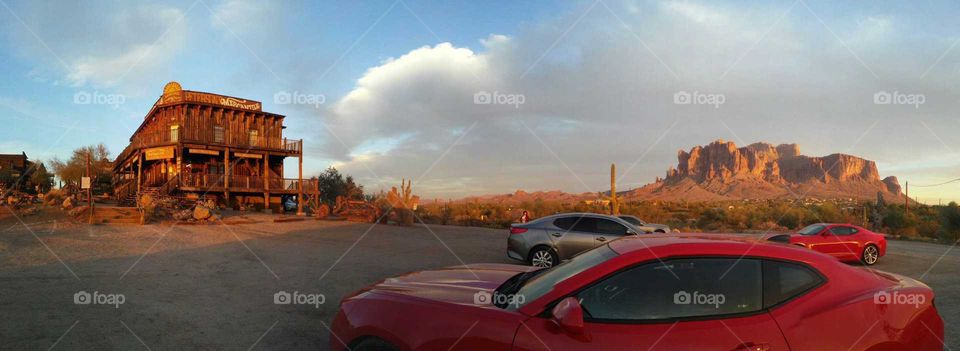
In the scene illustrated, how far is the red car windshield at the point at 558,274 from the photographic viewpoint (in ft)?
10.4

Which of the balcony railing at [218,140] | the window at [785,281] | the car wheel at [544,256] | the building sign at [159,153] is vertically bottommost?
the car wheel at [544,256]

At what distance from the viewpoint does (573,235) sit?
10.4 m

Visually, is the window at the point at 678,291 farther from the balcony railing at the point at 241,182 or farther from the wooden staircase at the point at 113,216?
the balcony railing at the point at 241,182

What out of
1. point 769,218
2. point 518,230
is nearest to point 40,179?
point 518,230

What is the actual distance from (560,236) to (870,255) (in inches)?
351

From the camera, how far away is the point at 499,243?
55.3ft

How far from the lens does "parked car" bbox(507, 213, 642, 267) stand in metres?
10.3

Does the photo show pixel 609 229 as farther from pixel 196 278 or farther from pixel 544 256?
pixel 196 278

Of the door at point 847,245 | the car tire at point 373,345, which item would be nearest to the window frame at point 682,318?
the car tire at point 373,345

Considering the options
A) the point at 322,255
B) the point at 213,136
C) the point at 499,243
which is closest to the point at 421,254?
the point at 322,255

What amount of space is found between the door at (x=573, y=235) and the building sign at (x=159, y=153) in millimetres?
27360

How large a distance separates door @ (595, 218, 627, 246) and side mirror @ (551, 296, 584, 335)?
793cm

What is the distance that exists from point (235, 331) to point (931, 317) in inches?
233

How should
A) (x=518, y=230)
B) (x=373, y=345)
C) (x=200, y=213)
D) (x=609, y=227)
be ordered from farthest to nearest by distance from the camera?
(x=200, y=213), (x=609, y=227), (x=518, y=230), (x=373, y=345)
